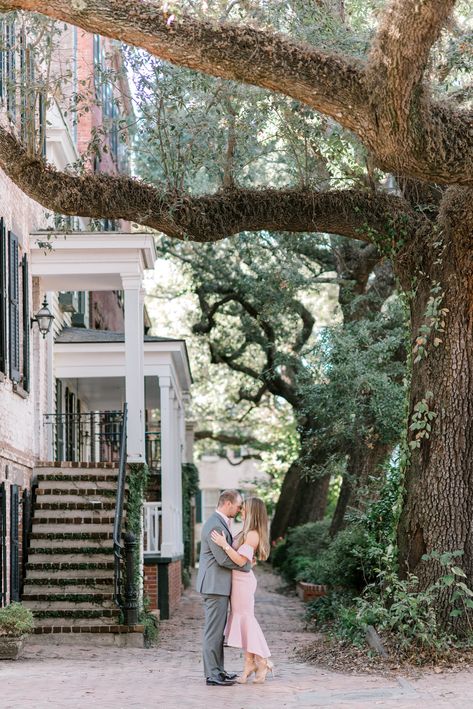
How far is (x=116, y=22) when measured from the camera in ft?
28.4

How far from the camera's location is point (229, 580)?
32.3 ft

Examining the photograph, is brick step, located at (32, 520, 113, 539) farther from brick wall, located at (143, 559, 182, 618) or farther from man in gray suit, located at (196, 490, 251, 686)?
man in gray suit, located at (196, 490, 251, 686)

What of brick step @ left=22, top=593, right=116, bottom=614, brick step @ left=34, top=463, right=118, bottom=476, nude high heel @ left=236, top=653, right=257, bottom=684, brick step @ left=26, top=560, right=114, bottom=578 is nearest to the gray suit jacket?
nude high heel @ left=236, top=653, right=257, bottom=684

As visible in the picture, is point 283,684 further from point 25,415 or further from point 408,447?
point 25,415

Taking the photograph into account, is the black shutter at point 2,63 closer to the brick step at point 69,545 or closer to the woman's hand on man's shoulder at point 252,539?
the brick step at point 69,545

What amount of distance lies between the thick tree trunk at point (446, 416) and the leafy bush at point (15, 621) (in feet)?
12.9

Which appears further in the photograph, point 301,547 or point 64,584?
point 301,547

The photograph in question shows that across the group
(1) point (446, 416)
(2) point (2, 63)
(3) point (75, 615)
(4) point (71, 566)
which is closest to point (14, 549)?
(4) point (71, 566)

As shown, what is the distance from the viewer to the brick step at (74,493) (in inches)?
651

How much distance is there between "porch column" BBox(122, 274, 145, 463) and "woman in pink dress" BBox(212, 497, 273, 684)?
7296 mm

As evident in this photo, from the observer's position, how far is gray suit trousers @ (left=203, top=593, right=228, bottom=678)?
9773mm

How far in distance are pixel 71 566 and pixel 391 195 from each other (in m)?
6.67

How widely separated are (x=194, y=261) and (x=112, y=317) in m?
5.11

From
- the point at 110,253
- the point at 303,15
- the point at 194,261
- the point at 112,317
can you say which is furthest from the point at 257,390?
the point at 303,15
